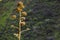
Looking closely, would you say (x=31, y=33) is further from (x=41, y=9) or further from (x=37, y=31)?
(x=41, y=9)

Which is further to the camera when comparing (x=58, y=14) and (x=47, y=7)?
(x=47, y=7)

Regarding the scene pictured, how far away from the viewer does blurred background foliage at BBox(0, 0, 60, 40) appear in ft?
22.9

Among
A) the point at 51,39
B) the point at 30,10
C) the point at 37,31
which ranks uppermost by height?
the point at 30,10

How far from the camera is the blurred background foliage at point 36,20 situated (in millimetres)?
6988

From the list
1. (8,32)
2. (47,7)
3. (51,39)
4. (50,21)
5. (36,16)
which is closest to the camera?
(51,39)

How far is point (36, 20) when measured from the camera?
314 inches

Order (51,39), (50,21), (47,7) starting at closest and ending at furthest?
(51,39)
(50,21)
(47,7)

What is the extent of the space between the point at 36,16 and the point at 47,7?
80 centimetres

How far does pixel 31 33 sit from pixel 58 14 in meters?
1.57

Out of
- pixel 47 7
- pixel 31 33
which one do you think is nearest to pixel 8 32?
pixel 31 33

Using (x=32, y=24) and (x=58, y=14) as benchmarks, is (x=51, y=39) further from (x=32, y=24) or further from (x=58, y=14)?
(x=58, y=14)

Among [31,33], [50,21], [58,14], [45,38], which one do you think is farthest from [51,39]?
[58,14]

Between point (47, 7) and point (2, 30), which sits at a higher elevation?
point (47, 7)

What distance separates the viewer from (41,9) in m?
8.70
